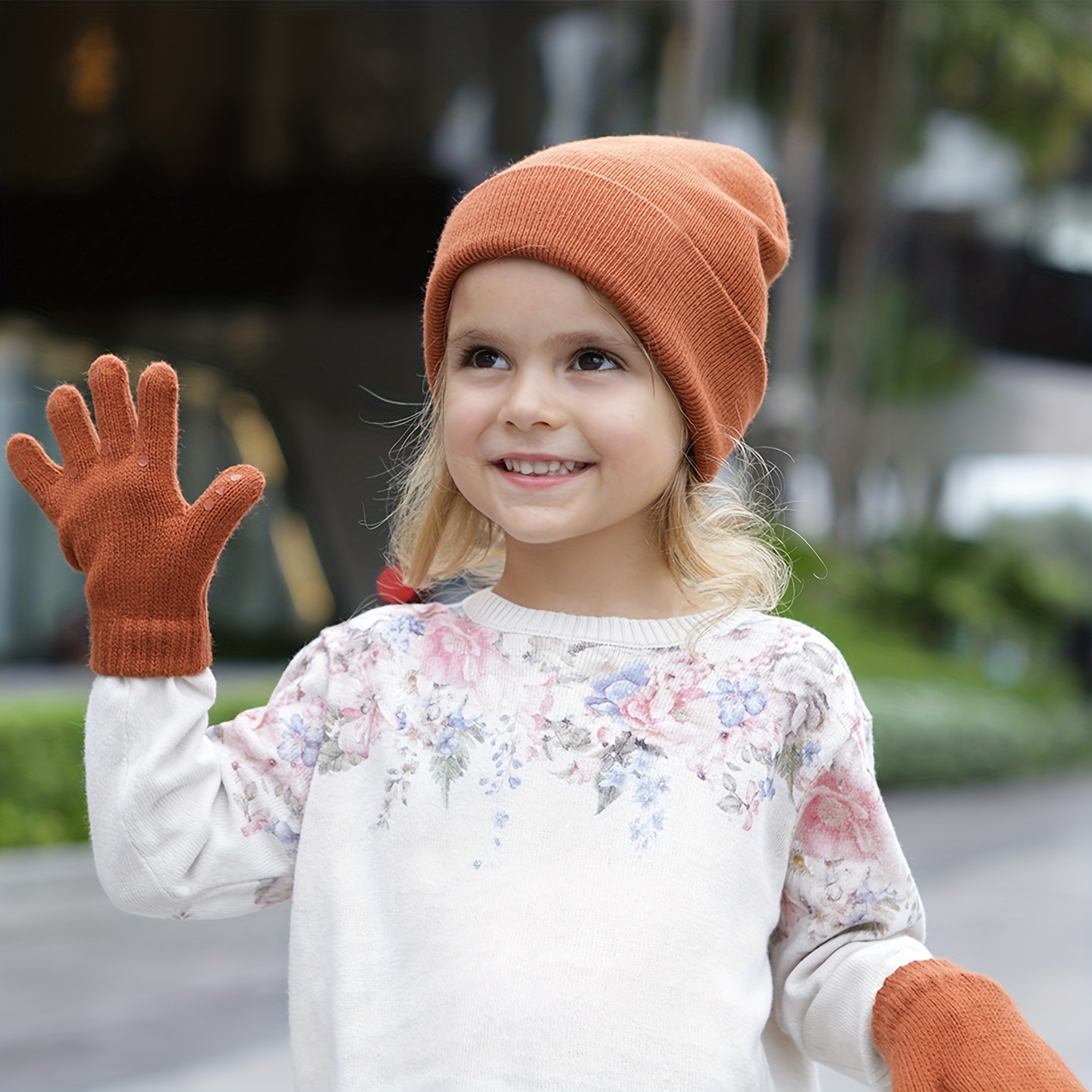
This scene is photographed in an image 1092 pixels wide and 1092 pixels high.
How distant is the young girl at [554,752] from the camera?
1526 mm

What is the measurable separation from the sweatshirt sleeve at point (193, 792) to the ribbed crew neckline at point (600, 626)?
239 millimetres

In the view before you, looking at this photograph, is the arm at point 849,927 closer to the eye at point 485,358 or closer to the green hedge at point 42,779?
the eye at point 485,358

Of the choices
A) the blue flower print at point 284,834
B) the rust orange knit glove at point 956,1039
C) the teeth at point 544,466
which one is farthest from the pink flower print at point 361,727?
the rust orange knit glove at point 956,1039

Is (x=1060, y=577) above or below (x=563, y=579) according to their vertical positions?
below

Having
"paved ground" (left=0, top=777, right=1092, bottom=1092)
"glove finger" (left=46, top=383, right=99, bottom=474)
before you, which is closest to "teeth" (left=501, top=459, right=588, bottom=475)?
"glove finger" (left=46, top=383, right=99, bottom=474)

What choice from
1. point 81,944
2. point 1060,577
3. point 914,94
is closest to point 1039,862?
point 81,944

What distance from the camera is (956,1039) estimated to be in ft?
4.89

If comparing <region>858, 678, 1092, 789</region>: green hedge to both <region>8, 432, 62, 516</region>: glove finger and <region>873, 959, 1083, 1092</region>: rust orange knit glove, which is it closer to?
<region>873, 959, 1083, 1092</region>: rust orange knit glove

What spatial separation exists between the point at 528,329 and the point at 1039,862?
6.23 metres

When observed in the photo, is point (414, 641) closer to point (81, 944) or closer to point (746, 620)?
point (746, 620)

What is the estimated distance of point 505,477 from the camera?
162cm

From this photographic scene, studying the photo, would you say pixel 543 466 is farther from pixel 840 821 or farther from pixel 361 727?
pixel 840 821

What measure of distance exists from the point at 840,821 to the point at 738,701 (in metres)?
0.19

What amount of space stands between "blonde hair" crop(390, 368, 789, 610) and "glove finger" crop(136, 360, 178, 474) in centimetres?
35
